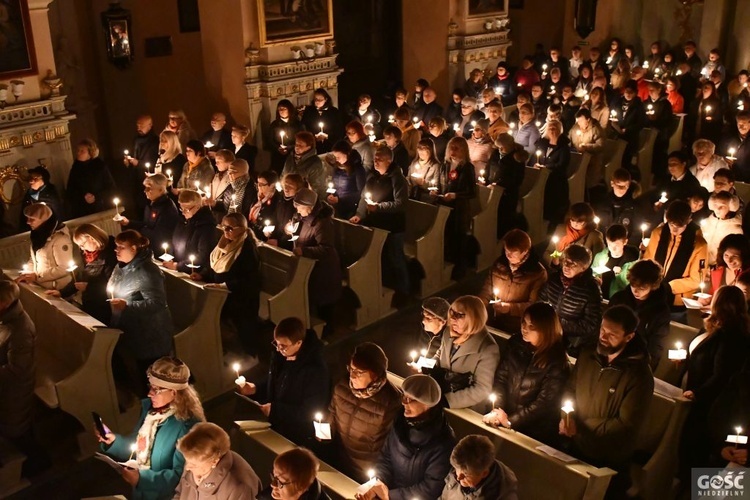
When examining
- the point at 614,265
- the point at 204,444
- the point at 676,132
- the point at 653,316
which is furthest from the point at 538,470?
the point at 676,132

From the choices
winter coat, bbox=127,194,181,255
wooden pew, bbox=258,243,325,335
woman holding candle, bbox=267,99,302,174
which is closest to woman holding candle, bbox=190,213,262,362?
wooden pew, bbox=258,243,325,335

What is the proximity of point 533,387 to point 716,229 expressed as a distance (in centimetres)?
318

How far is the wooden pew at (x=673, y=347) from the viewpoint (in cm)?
561

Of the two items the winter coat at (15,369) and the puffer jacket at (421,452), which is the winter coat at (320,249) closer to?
the winter coat at (15,369)

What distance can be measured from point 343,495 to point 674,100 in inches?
411

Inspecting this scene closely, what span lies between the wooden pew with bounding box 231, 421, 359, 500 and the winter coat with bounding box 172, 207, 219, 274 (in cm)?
251

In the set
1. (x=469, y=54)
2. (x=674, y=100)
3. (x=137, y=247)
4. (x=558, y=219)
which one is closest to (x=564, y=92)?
(x=674, y=100)

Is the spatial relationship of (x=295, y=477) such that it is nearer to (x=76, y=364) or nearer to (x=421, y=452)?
(x=421, y=452)

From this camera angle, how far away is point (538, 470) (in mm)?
4289

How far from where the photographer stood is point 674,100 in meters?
12.5

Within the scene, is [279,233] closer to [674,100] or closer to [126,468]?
[126,468]

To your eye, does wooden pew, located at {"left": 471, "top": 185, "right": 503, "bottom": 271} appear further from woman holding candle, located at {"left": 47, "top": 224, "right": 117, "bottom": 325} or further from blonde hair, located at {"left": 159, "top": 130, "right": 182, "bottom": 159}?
woman holding candle, located at {"left": 47, "top": 224, "right": 117, "bottom": 325}

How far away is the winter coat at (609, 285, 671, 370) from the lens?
529 cm

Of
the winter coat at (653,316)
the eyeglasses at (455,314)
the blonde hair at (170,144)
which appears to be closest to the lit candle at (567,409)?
the eyeglasses at (455,314)
